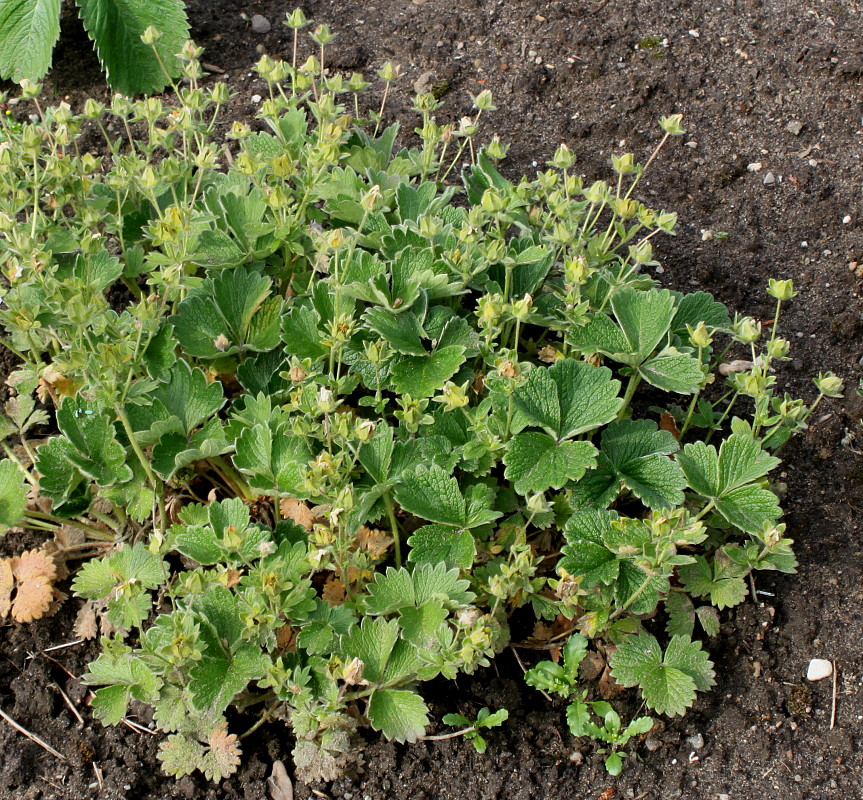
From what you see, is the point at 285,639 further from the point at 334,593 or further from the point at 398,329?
the point at 398,329

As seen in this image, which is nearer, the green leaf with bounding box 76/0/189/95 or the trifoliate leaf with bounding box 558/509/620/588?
the trifoliate leaf with bounding box 558/509/620/588

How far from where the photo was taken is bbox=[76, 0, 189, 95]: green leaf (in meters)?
3.16

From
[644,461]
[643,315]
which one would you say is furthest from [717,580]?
[643,315]

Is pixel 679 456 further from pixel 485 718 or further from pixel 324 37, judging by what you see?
A: pixel 324 37

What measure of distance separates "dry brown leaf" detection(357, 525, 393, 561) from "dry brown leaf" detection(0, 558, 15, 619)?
0.83 metres

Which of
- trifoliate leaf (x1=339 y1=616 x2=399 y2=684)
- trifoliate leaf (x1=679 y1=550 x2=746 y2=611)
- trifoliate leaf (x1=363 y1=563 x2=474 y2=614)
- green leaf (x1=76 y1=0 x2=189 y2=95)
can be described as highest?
green leaf (x1=76 y1=0 x2=189 y2=95)

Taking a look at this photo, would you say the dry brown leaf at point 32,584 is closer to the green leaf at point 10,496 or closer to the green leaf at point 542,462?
the green leaf at point 10,496

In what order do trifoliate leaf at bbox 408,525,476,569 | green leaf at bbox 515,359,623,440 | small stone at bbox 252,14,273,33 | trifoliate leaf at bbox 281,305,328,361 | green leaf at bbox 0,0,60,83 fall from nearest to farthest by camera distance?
trifoliate leaf at bbox 408,525,476,569, green leaf at bbox 515,359,623,440, trifoliate leaf at bbox 281,305,328,361, green leaf at bbox 0,0,60,83, small stone at bbox 252,14,273,33

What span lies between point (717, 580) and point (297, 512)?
3.27ft

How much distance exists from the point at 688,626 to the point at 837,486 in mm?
642

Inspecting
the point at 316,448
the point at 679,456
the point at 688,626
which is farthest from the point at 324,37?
the point at 688,626

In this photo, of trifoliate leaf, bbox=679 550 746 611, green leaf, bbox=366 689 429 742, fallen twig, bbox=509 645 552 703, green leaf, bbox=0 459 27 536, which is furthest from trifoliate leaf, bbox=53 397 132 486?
trifoliate leaf, bbox=679 550 746 611

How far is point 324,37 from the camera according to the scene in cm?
254

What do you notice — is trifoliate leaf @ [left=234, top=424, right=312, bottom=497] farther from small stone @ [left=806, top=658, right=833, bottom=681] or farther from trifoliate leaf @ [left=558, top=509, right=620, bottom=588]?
small stone @ [left=806, top=658, right=833, bottom=681]
